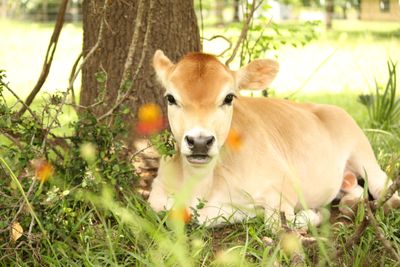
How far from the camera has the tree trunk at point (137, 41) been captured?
193 inches

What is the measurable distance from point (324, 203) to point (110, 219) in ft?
4.92

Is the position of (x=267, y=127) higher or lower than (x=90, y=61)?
lower

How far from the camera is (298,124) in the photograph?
4.95m

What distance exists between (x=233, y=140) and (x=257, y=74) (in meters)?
0.43

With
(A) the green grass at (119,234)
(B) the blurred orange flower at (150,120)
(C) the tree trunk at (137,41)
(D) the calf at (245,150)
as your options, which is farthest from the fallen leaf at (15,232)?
(C) the tree trunk at (137,41)

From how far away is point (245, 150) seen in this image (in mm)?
4309

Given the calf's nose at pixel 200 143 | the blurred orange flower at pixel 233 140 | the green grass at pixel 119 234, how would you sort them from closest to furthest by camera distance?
the green grass at pixel 119 234 → the calf's nose at pixel 200 143 → the blurred orange flower at pixel 233 140

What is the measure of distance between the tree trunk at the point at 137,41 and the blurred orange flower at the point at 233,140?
0.89 m

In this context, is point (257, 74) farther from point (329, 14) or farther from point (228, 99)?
point (329, 14)

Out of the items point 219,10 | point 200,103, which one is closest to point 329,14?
point 219,10

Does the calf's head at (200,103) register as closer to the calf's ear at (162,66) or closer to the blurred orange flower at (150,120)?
the calf's ear at (162,66)

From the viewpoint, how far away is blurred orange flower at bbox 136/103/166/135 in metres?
4.64

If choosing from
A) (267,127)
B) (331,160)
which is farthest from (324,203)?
(267,127)

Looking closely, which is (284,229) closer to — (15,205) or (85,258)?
(85,258)
